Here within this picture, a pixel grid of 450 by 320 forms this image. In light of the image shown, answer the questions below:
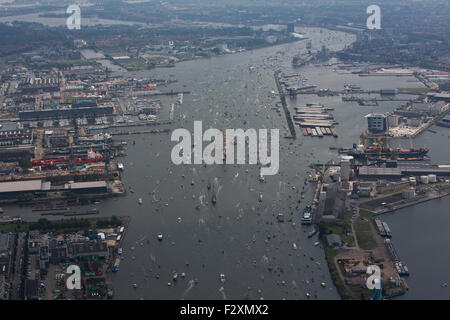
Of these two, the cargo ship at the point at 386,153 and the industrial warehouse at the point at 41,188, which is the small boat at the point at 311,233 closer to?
the cargo ship at the point at 386,153

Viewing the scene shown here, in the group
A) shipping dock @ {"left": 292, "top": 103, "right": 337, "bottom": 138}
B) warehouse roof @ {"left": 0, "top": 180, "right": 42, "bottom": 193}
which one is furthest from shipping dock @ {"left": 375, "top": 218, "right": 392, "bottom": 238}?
warehouse roof @ {"left": 0, "top": 180, "right": 42, "bottom": 193}

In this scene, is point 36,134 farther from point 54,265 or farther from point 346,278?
point 346,278

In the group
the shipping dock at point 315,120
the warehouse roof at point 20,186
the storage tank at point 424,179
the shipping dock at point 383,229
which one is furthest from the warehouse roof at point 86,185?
the storage tank at point 424,179

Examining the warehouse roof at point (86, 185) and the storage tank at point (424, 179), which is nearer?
the warehouse roof at point (86, 185)

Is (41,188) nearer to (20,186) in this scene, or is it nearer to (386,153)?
(20,186)

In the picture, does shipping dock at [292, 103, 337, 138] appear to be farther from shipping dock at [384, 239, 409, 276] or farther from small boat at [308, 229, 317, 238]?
shipping dock at [384, 239, 409, 276]

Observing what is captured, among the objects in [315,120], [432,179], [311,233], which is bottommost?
[311,233]

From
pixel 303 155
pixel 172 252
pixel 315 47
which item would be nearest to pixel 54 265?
pixel 172 252

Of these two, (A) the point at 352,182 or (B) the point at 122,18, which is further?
(B) the point at 122,18

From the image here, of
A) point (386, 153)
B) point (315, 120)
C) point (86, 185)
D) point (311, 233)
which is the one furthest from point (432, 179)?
point (86, 185)
